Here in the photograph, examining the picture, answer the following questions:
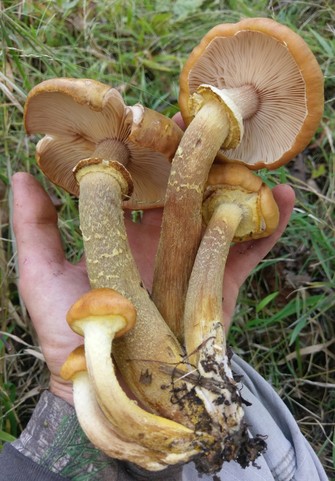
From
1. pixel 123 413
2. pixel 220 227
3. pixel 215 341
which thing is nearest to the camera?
pixel 123 413

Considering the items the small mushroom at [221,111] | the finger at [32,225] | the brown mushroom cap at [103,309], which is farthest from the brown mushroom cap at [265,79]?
the brown mushroom cap at [103,309]

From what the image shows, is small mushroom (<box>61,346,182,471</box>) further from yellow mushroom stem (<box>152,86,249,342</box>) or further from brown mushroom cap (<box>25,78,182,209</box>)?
brown mushroom cap (<box>25,78,182,209</box>)

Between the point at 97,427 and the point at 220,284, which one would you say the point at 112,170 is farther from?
the point at 97,427

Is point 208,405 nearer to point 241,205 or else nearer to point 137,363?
point 137,363

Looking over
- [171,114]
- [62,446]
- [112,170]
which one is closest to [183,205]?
[112,170]

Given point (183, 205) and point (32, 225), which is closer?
point (183, 205)

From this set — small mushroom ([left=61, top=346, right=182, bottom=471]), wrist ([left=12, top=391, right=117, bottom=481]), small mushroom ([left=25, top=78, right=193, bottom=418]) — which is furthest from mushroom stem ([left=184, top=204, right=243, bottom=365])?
wrist ([left=12, top=391, right=117, bottom=481])

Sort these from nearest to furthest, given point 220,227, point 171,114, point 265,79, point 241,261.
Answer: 1. point 220,227
2. point 265,79
3. point 241,261
4. point 171,114
